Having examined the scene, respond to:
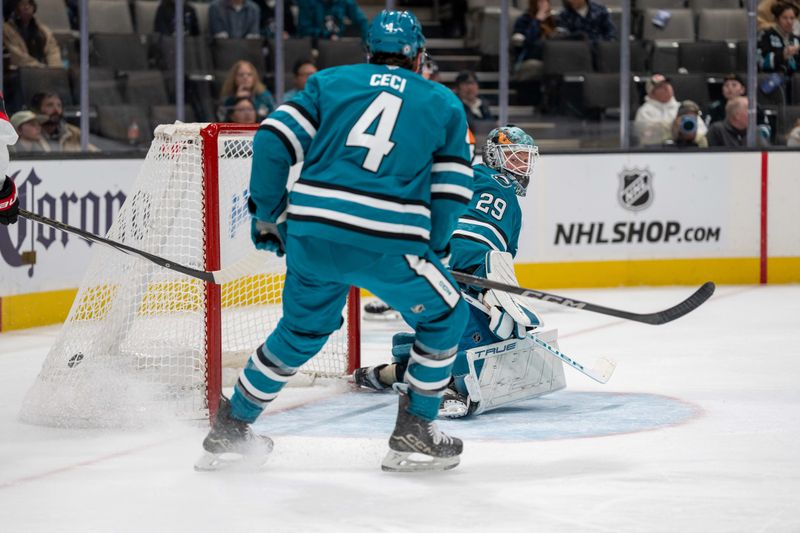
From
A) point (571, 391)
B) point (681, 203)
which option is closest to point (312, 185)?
point (571, 391)

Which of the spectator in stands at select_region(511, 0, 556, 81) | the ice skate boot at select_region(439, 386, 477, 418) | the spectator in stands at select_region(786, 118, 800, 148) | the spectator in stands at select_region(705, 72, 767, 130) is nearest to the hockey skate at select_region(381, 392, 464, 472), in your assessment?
the ice skate boot at select_region(439, 386, 477, 418)

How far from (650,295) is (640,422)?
126 inches

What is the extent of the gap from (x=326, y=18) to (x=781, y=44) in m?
2.55

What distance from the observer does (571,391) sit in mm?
4367

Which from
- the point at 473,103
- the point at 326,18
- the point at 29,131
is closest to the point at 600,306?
the point at 29,131

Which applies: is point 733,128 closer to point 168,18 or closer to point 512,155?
point 168,18

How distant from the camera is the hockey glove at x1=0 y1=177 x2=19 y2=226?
3676 millimetres

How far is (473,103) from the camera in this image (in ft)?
24.5

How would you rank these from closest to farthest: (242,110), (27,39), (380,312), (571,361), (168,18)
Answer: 1. (571,361)
2. (380,312)
3. (27,39)
4. (168,18)
5. (242,110)

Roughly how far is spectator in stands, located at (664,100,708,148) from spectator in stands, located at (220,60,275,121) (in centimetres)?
219

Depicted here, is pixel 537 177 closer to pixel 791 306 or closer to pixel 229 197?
pixel 791 306

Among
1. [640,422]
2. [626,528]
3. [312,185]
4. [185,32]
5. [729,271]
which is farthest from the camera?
[729,271]

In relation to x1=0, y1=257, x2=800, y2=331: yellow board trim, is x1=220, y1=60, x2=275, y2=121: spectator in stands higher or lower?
higher

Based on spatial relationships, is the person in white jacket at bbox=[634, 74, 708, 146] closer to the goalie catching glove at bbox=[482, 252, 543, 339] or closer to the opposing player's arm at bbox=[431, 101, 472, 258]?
the goalie catching glove at bbox=[482, 252, 543, 339]
